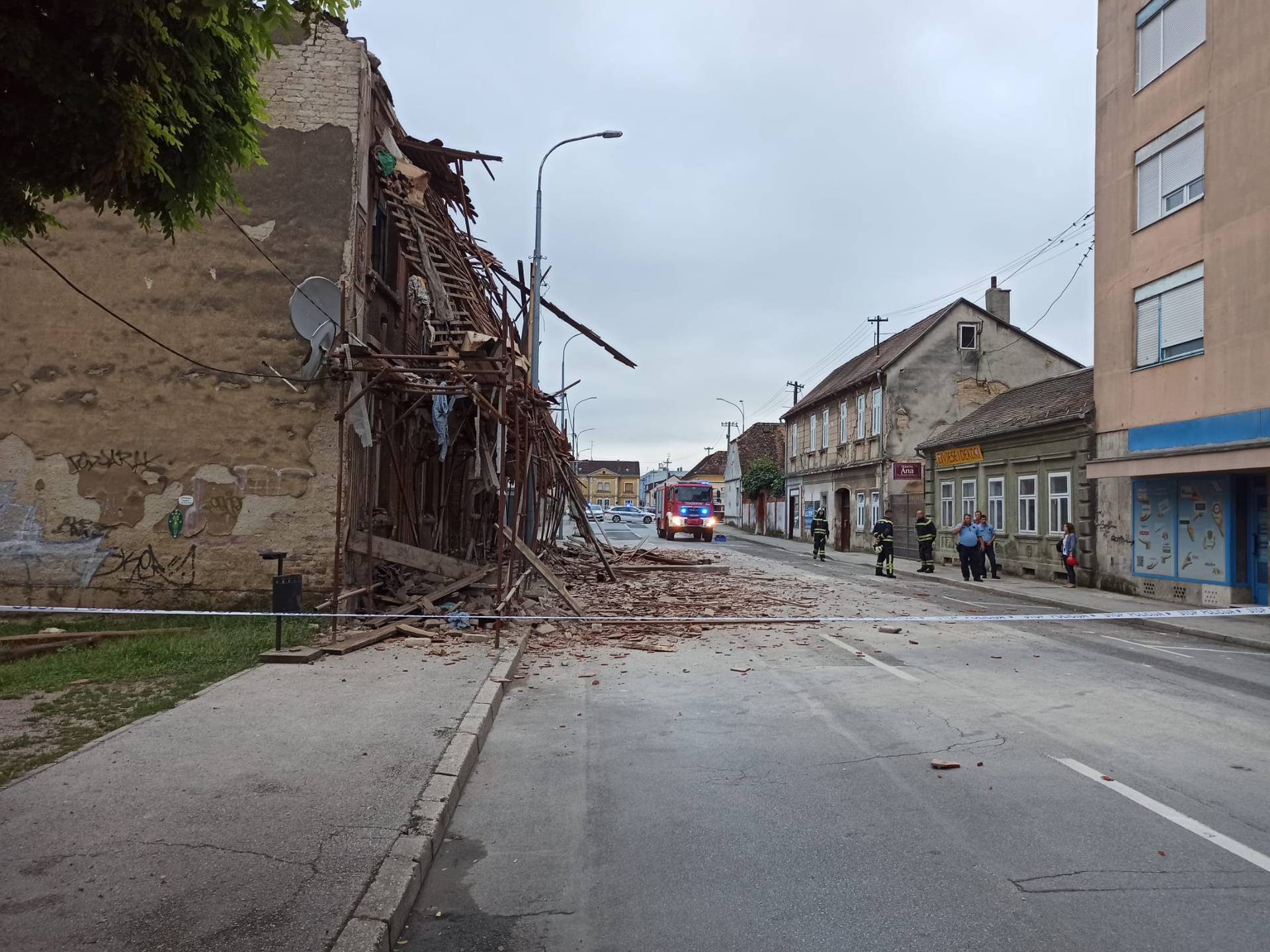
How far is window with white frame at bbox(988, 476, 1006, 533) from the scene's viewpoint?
25.0 metres

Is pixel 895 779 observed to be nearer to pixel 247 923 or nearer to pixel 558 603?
pixel 247 923

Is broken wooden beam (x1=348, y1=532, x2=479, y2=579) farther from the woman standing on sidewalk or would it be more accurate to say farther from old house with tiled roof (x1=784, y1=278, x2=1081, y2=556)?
old house with tiled roof (x1=784, y1=278, x2=1081, y2=556)

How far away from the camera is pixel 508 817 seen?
4816 mm

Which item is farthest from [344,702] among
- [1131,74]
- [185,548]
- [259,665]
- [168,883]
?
[1131,74]

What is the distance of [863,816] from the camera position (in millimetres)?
4762

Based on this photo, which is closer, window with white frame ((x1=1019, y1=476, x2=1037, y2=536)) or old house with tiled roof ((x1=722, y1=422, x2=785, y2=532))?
window with white frame ((x1=1019, y1=476, x2=1037, y2=536))

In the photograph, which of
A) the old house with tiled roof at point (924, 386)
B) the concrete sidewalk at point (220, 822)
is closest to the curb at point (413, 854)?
the concrete sidewalk at point (220, 822)

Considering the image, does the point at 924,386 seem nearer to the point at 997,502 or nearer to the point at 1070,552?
the point at 997,502

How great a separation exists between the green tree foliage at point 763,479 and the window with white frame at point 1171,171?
116ft

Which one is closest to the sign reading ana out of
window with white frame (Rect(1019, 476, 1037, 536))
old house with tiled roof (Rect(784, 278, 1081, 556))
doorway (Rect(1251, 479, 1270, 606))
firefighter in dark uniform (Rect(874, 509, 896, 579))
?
old house with tiled roof (Rect(784, 278, 1081, 556))

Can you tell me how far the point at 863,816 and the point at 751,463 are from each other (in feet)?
195

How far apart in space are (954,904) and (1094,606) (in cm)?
1422

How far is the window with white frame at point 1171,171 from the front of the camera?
653 inches

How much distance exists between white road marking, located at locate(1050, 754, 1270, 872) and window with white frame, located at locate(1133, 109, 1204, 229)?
15120 mm
